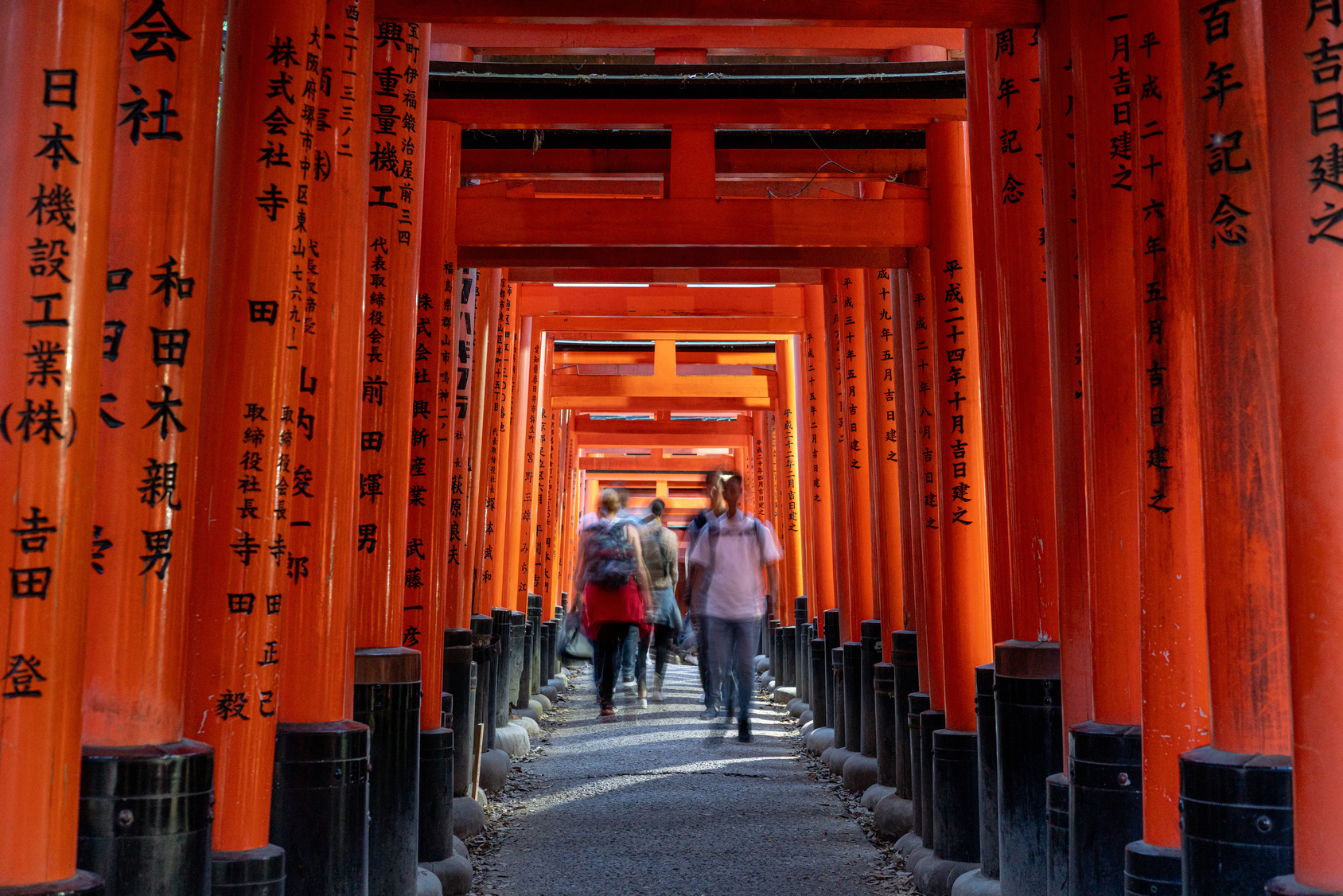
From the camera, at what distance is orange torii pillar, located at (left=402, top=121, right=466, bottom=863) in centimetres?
473

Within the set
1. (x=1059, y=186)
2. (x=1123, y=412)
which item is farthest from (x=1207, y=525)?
(x=1059, y=186)

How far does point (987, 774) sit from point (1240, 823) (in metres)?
1.87

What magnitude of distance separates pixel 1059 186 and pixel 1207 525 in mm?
1419

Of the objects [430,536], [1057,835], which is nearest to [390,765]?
[430,536]

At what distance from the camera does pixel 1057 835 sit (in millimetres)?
3400

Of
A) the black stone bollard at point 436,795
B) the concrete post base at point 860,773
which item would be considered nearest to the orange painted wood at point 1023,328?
the black stone bollard at point 436,795

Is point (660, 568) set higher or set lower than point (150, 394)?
lower

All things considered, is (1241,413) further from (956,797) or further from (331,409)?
(956,797)

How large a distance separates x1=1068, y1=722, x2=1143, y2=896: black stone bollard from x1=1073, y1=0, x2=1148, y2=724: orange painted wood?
3.0 inches

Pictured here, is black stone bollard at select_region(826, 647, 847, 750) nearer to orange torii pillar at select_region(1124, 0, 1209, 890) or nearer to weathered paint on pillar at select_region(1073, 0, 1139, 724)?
weathered paint on pillar at select_region(1073, 0, 1139, 724)

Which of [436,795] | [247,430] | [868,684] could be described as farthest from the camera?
[868,684]

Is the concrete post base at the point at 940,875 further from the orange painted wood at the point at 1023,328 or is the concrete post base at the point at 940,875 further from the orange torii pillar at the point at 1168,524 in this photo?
the orange torii pillar at the point at 1168,524

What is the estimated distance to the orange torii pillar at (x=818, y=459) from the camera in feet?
31.5

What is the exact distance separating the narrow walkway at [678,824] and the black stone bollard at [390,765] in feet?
2.34
